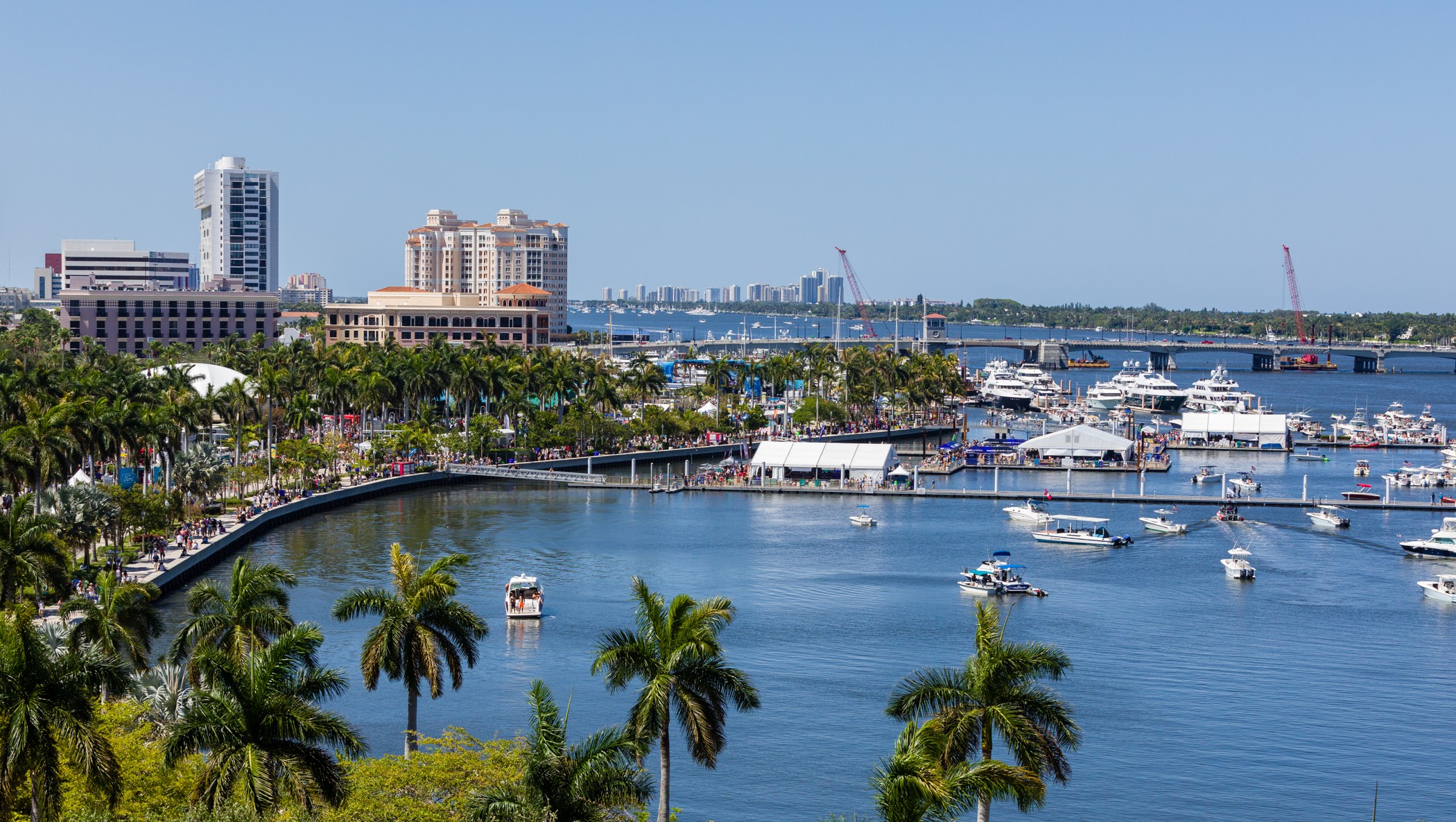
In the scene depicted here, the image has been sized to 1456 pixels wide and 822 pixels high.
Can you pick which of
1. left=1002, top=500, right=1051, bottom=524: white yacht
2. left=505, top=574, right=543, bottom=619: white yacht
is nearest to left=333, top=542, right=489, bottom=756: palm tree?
left=505, top=574, right=543, bottom=619: white yacht

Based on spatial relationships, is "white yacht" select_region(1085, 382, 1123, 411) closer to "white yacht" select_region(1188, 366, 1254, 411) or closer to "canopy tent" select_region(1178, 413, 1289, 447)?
"white yacht" select_region(1188, 366, 1254, 411)

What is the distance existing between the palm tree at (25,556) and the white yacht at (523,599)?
20.2 meters

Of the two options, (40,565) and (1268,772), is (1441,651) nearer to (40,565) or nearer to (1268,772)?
(1268,772)

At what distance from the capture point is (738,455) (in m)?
131

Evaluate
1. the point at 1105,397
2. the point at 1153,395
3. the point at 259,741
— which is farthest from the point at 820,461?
the point at 1153,395

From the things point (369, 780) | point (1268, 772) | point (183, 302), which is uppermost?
point (183, 302)

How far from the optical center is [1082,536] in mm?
84812

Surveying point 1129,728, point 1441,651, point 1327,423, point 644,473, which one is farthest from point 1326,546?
point 1327,423

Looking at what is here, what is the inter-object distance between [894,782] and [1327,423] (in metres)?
157

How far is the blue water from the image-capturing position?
141 feet

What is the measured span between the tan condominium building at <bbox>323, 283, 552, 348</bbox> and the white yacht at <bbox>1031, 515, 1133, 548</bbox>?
4041 inches

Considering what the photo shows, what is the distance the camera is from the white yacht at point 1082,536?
8431 centimetres

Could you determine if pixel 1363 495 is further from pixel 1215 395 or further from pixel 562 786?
pixel 562 786

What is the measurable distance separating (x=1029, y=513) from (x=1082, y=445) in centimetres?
3608
